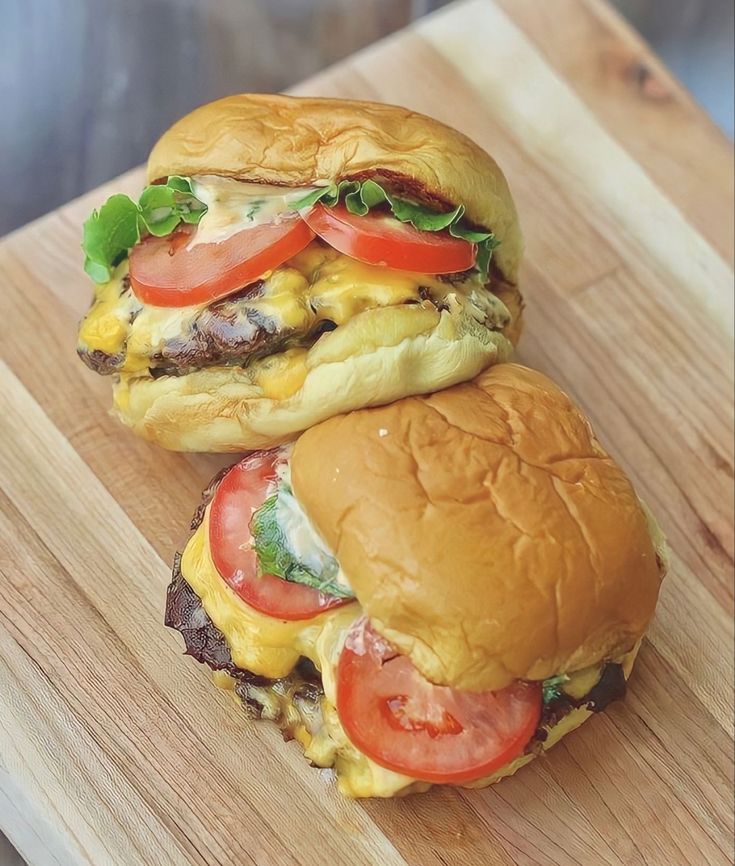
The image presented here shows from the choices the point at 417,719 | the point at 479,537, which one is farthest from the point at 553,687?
the point at 479,537

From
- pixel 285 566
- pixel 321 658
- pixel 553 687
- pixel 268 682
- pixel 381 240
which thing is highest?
pixel 381 240

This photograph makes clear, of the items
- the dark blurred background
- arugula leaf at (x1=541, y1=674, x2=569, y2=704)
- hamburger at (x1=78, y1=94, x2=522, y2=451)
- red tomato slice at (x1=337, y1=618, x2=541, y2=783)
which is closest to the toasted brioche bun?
hamburger at (x1=78, y1=94, x2=522, y2=451)

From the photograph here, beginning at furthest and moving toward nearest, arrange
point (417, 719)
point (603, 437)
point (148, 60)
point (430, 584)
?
1. point (148, 60)
2. point (603, 437)
3. point (417, 719)
4. point (430, 584)

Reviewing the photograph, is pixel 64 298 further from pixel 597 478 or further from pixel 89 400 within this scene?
pixel 597 478

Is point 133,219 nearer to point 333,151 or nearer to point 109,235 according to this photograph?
point 109,235

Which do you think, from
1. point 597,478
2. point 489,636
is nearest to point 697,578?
point 597,478

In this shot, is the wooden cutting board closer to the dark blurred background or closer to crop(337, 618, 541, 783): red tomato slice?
crop(337, 618, 541, 783): red tomato slice

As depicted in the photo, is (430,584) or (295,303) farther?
(295,303)

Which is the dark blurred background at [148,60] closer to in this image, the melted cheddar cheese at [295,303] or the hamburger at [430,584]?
the melted cheddar cheese at [295,303]
